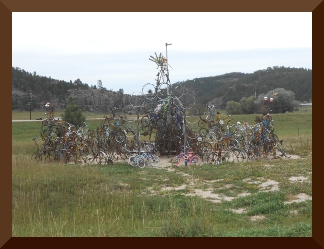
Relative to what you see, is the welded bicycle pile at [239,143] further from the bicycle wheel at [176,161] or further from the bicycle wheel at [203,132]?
the bicycle wheel at [176,161]

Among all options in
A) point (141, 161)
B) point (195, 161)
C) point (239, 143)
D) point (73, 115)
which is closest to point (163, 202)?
point (141, 161)

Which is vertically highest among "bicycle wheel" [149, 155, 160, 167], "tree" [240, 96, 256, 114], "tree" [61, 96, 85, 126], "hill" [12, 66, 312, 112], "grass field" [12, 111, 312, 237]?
"hill" [12, 66, 312, 112]

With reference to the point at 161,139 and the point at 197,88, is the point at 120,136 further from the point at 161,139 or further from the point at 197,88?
the point at 197,88

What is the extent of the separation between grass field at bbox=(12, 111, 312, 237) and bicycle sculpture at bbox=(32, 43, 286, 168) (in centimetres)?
159

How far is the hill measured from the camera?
36031mm

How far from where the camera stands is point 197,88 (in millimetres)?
51562

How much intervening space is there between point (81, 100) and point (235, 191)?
96.9 feet

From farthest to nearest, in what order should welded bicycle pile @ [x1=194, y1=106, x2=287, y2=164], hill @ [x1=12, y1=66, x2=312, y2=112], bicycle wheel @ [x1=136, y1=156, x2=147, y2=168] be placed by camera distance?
hill @ [x1=12, y1=66, x2=312, y2=112] → welded bicycle pile @ [x1=194, y1=106, x2=287, y2=164] → bicycle wheel @ [x1=136, y1=156, x2=147, y2=168]

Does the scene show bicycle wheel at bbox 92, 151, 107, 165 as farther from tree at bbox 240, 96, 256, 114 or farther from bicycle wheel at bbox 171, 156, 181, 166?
tree at bbox 240, 96, 256, 114

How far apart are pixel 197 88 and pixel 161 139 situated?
37757 mm

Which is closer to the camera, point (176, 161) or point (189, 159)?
point (189, 159)

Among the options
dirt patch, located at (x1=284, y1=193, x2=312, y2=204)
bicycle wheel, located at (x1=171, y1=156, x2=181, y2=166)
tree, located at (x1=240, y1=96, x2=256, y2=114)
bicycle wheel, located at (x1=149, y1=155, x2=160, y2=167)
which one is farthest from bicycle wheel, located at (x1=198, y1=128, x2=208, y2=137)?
tree, located at (x1=240, y1=96, x2=256, y2=114)

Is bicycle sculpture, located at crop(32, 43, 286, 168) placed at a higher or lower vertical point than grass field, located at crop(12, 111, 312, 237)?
higher

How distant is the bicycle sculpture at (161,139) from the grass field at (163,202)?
159 centimetres
